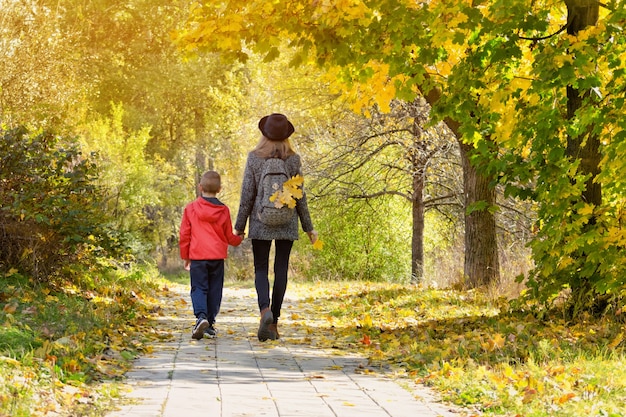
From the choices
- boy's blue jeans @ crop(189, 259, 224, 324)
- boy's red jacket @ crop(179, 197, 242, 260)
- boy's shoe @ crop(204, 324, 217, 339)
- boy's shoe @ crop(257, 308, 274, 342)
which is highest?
boy's red jacket @ crop(179, 197, 242, 260)

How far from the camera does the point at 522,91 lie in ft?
31.6

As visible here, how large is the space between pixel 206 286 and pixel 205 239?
0.49 metres

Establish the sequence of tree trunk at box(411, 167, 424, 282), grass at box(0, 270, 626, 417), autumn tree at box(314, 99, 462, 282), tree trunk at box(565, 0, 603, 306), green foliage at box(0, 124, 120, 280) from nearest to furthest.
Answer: grass at box(0, 270, 626, 417) → tree trunk at box(565, 0, 603, 306) → green foliage at box(0, 124, 120, 280) → autumn tree at box(314, 99, 462, 282) → tree trunk at box(411, 167, 424, 282)

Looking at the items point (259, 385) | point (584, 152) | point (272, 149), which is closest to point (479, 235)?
point (584, 152)

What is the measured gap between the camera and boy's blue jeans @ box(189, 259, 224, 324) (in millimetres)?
9219

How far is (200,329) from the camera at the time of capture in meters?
9.00

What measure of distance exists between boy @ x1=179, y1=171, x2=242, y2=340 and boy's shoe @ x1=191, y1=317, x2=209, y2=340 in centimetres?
4

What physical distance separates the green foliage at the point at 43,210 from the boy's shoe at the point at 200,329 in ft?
7.58

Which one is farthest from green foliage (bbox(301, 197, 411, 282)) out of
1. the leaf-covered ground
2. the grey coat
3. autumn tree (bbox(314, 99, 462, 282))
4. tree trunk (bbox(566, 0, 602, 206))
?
the grey coat

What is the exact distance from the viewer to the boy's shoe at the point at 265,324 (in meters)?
8.95

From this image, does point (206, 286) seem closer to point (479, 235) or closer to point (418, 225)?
point (479, 235)

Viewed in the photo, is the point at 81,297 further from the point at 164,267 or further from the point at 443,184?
the point at 164,267

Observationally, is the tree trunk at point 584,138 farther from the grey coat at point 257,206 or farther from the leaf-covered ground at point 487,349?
the grey coat at point 257,206

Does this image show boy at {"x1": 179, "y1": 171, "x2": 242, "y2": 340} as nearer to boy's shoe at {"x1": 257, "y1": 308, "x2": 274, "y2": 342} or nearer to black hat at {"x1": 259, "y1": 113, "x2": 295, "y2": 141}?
boy's shoe at {"x1": 257, "y1": 308, "x2": 274, "y2": 342}
